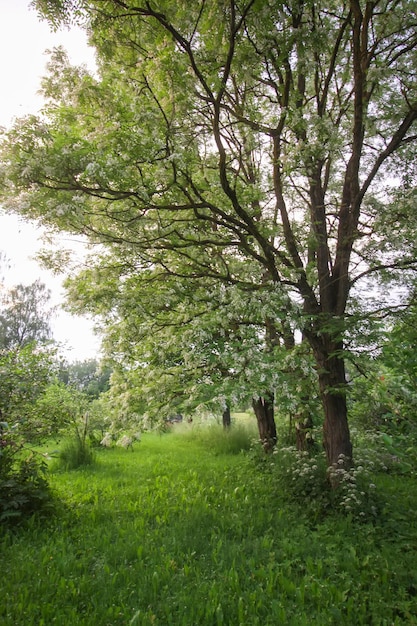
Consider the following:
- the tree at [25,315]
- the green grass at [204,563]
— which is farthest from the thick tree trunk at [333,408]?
the tree at [25,315]

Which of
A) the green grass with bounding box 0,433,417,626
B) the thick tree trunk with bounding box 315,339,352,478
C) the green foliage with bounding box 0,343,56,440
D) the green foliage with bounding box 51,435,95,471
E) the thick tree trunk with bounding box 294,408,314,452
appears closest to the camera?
the green grass with bounding box 0,433,417,626

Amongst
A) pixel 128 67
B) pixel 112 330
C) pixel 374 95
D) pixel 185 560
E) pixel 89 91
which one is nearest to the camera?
pixel 185 560

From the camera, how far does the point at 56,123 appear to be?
16.7ft

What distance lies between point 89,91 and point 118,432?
6438mm

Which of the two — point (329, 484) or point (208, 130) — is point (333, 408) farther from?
point (208, 130)

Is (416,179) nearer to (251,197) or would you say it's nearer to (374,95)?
(374,95)

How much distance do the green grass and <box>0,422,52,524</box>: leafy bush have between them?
26 centimetres

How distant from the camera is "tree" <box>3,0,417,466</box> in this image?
450cm

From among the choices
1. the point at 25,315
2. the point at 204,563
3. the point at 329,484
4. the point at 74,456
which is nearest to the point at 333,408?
the point at 329,484

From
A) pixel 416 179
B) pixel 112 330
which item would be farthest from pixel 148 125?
pixel 416 179

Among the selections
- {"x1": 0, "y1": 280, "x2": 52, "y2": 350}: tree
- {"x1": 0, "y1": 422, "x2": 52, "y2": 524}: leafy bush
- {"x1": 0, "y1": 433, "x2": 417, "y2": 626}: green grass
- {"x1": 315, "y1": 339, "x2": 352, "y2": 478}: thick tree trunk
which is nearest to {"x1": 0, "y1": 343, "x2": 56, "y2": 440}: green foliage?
{"x1": 0, "y1": 422, "x2": 52, "y2": 524}: leafy bush

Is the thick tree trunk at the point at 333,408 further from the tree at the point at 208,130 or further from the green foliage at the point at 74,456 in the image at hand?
the green foliage at the point at 74,456

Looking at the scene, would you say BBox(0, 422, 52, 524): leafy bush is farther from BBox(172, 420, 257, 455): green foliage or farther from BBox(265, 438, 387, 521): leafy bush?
BBox(172, 420, 257, 455): green foliage

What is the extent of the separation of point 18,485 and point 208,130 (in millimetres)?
6802
